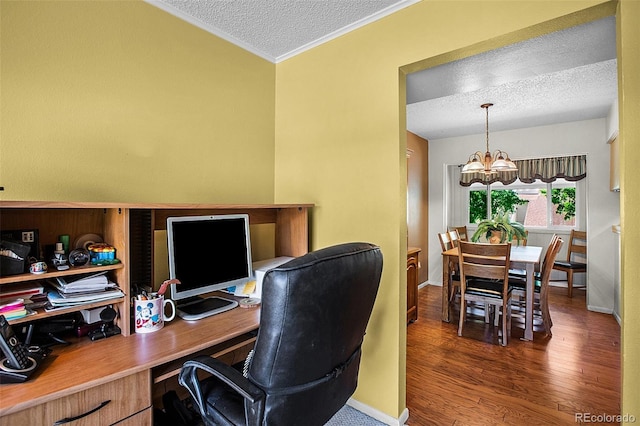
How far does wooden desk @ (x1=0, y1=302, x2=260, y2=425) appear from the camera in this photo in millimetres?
921

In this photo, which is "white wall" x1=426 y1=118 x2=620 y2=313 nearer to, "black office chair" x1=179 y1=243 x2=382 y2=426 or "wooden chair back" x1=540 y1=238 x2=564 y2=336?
"wooden chair back" x1=540 y1=238 x2=564 y2=336

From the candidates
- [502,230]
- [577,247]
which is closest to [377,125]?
[502,230]

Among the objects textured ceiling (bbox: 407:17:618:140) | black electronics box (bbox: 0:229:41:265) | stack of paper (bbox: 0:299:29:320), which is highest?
textured ceiling (bbox: 407:17:618:140)

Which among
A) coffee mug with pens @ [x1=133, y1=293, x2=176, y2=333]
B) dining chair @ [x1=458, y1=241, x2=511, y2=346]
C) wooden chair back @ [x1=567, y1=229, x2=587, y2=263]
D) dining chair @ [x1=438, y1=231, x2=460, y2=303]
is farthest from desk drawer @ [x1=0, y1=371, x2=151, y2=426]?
wooden chair back @ [x1=567, y1=229, x2=587, y2=263]

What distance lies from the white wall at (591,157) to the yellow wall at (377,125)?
348 cm

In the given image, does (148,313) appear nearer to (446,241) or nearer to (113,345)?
(113,345)

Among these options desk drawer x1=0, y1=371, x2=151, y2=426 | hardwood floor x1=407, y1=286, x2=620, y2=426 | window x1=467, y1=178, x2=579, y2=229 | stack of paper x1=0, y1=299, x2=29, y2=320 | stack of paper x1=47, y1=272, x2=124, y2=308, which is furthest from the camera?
window x1=467, y1=178, x2=579, y2=229

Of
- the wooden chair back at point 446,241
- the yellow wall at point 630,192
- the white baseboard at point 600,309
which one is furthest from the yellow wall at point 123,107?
the white baseboard at point 600,309

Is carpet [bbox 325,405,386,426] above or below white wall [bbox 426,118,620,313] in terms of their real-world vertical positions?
below

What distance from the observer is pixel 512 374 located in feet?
8.00

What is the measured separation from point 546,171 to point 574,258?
1.35 metres

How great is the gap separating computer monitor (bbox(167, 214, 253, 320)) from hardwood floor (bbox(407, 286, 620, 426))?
4.48 ft

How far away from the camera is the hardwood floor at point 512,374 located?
2.00 metres

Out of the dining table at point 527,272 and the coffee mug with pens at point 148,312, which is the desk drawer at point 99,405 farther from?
the dining table at point 527,272
